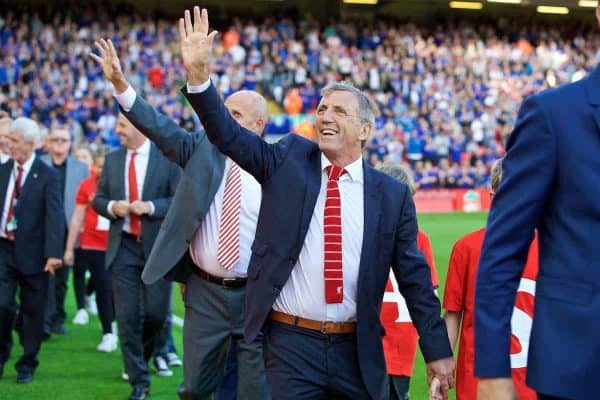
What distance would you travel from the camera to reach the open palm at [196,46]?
4574 millimetres

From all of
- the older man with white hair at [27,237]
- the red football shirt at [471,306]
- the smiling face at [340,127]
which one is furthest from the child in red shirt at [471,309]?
the older man with white hair at [27,237]

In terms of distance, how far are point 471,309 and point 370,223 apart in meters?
0.66

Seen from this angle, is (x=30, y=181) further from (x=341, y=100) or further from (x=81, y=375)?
(x=341, y=100)

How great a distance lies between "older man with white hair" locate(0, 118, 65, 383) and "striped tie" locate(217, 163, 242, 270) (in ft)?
9.24

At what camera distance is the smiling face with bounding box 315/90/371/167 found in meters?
4.91

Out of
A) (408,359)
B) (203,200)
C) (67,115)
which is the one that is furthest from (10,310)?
(67,115)

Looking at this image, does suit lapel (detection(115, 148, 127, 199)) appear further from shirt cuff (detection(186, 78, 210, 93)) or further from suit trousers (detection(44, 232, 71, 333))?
shirt cuff (detection(186, 78, 210, 93))

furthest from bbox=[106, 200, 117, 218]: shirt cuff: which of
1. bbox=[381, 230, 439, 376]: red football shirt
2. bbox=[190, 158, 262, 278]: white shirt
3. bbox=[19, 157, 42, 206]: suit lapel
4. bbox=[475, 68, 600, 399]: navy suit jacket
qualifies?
bbox=[475, 68, 600, 399]: navy suit jacket

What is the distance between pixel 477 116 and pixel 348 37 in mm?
6140

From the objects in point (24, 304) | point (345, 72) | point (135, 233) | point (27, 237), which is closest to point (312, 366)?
point (135, 233)

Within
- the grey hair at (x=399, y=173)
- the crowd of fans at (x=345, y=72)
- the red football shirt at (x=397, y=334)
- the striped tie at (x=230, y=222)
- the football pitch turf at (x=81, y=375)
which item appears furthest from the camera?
the crowd of fans at (x=345, y=72)

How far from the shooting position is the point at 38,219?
9016 millimetres

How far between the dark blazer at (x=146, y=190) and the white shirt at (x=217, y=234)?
5.59ft

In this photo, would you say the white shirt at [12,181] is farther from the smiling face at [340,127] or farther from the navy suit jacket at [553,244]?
the navy suit jacket at [553,244]
